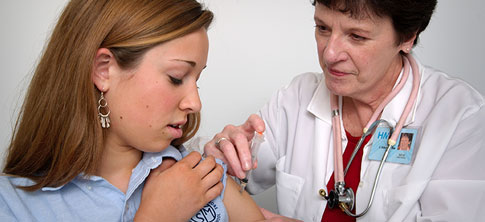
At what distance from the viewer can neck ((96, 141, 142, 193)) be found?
1.43 m

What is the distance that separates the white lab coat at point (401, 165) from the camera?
4.85ft

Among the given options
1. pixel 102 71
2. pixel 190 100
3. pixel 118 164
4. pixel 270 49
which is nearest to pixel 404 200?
pixel 190 100

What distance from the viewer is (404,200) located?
1547mm

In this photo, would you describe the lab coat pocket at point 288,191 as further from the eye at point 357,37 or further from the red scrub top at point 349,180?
the eye at point 357,37

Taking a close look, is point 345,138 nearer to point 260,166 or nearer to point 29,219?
point 260,166

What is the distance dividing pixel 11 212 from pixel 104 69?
1.53 feet

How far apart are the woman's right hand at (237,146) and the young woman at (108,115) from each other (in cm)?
16

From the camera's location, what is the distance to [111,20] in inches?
50.8

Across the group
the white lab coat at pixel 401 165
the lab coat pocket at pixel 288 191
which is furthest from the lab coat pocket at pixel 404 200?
the lab coat pocket at pixel 288 191

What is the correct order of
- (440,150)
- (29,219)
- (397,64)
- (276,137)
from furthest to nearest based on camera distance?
1. (276,137)
2. (397,64)
3. (440,150)
4. (29,219)

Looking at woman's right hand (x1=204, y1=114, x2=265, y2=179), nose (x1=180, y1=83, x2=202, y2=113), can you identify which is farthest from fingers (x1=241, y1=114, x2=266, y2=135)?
nose (x1=180, y1=83, x2=202, y2=113)

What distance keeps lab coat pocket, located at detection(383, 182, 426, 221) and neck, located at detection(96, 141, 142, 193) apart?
0.87 metres

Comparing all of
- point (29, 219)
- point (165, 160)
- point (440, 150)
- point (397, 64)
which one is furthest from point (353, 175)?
point (29, 219)

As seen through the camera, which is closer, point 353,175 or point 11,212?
point 11,212
